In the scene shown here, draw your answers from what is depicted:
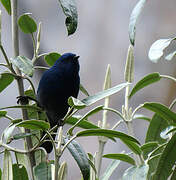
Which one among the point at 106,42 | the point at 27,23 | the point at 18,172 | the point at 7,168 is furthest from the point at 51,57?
the point at 106,42

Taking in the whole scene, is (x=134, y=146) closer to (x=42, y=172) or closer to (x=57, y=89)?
(x=42, y=172)

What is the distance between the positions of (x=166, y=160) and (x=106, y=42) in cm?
257

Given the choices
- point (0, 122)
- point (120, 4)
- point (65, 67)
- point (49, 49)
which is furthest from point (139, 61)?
point (65, 67)

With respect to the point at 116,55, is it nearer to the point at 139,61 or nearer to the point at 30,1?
the point at 139,61

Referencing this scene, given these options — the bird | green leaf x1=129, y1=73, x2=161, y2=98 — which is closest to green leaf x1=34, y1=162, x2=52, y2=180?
green leaf x1=129, y1=73, x2=161, y2=98

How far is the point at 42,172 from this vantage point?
49.4 inches

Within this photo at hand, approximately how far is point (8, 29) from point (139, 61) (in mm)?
1200

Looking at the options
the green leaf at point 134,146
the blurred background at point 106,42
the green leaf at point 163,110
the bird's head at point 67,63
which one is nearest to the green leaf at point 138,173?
the green leaf at point 134,146

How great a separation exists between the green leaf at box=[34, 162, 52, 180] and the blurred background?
2.29m

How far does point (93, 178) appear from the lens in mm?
1343

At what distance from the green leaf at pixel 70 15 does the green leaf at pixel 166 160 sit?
1.50 ft

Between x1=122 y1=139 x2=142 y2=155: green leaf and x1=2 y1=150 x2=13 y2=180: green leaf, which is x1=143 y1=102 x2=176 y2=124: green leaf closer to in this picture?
x1=122 y1=139 x2=142 y2=155: green leaf

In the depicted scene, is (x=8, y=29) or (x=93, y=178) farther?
(x=8, y=29)

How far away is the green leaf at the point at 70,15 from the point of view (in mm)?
1158
